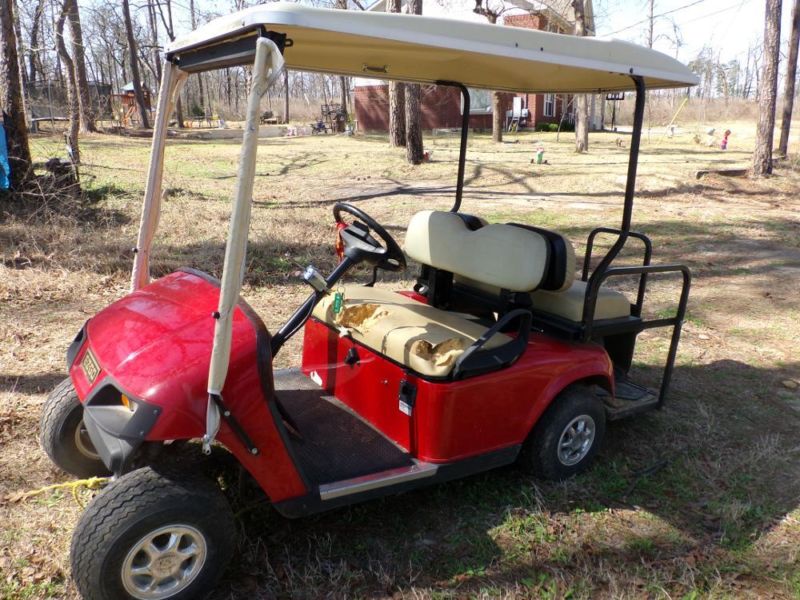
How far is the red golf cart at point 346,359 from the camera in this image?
2.09 m

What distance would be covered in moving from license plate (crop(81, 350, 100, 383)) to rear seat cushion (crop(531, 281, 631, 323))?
1.98 m

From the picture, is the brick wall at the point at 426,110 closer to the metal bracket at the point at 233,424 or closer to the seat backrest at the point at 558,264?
the seat backrest at the point at 558,264

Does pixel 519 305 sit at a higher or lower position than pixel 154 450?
higher

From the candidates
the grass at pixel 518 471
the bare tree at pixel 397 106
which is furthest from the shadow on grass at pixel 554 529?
the bare tree at pixel 397 106

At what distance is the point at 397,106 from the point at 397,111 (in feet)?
0.76

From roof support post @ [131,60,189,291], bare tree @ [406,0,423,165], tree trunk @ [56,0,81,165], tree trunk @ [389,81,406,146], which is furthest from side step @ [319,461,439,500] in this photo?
tree trunk @ [389,81,406,146]

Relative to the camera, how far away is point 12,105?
8.30 m

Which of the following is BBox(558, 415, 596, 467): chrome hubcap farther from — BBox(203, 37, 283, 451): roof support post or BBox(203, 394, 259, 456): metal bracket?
BBox(203, 37, 283, 451): roof support post

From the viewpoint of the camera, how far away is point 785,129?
1656 cm

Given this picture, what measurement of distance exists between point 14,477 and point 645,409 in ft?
10.2

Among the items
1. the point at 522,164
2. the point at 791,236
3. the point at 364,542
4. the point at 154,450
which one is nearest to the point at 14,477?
the point at 154,450

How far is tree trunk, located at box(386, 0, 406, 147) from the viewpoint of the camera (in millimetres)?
14250

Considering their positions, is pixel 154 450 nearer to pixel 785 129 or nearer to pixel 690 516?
pixel 690 516

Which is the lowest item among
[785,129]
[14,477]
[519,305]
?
[14,477]
